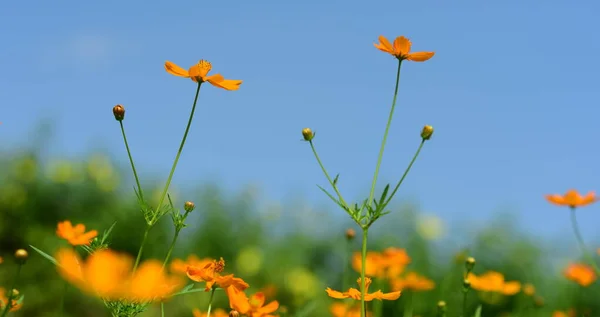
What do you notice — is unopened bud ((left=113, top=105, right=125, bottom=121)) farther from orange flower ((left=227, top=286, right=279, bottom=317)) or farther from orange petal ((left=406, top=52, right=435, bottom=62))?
orange petal ((left=406, top=52, right=435, bottom=62))

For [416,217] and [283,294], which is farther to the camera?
[416,217]

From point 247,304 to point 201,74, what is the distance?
21.7 inches

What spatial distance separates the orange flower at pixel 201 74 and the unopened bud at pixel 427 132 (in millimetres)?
459

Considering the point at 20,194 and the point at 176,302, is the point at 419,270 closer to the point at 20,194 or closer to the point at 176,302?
the point at 176,302

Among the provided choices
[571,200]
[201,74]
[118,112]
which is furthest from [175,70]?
[571,200]

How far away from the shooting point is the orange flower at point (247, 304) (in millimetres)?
1492

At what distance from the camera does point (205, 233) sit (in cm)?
529

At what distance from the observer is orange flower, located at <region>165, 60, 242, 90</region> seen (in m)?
1.64

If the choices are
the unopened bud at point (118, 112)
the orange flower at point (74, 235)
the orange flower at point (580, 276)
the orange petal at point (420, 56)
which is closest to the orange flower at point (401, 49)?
the orange petal at point (420, 56)

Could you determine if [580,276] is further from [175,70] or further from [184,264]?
[175,70]

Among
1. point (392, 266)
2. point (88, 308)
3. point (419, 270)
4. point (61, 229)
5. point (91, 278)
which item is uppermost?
point (91, 278)

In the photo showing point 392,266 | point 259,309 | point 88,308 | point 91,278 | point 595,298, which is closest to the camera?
point 91,278

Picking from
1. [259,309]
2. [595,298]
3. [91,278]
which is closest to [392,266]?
[259,309]

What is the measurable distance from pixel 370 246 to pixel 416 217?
534mm
